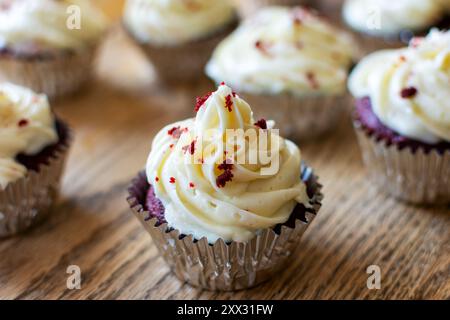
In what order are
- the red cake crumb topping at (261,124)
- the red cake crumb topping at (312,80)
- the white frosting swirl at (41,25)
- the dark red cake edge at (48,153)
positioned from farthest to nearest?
the white frosting swirl at (41,25)
the red cake crumb topping at (312,80)
the dark red cake edge at (48,153)
the red cake crumb topping at (261,124)

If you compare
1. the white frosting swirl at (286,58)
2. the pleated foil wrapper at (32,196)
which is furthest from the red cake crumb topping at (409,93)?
the pleated foil wrapper at (32,196)

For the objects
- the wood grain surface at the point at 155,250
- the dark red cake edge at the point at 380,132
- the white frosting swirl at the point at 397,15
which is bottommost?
the wood grain surface at the point at 155,250

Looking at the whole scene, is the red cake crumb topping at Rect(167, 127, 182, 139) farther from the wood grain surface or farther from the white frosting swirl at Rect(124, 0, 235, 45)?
the white frosting swirl at Rect(124, 0, 235, 45)

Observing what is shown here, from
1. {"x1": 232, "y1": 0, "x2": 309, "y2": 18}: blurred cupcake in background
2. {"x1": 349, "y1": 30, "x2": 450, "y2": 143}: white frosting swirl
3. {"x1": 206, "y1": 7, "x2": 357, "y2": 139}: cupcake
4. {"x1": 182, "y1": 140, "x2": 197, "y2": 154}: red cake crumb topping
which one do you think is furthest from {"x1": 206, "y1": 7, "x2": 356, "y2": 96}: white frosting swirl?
{"x1": 232, "y1": 0, "x2": 309, "y2": 18}: blurred cupcake in background

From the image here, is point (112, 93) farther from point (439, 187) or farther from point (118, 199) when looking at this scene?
point (439, 187)

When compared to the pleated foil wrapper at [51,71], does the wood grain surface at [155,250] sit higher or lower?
lower

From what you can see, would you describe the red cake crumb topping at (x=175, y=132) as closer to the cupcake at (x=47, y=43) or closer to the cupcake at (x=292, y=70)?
the cupcake at (x=292, y=70)
